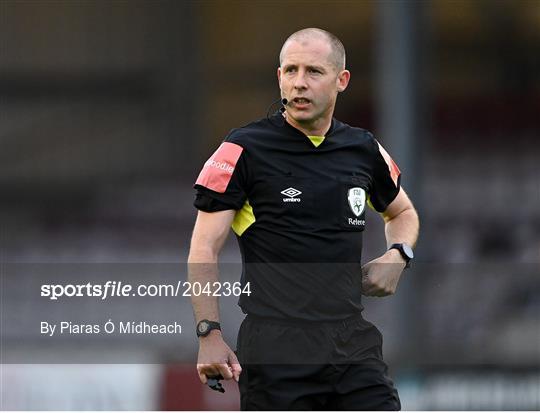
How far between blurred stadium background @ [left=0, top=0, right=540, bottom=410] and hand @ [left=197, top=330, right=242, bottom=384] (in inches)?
105

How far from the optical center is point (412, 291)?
5.64 m

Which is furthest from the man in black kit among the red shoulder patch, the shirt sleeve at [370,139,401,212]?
the shirt sleeve at [370,139,401,212]

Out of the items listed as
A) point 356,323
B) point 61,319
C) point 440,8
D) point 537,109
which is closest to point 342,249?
point 356,323

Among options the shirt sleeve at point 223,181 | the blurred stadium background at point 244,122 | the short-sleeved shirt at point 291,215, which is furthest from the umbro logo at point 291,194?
the blurred stadium background at point 244,122

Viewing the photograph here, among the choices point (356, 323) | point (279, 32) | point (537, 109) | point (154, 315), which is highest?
point (279, 32)

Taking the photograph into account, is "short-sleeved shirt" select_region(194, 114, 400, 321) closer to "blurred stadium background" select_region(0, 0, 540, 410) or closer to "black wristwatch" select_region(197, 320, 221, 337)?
"black wristwatch" select_region(197, 320, 221, 337)

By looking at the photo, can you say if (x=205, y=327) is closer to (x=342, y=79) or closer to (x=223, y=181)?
(x=223, y=181)

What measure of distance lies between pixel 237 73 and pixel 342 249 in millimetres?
5499

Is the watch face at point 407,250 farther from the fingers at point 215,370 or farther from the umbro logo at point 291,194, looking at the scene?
the fingers at point 215,370

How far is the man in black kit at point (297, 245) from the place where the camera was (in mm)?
2893

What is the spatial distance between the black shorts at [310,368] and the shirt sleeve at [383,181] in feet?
1.14

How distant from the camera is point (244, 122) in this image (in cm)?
789

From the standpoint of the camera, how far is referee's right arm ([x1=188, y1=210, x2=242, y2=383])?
283 centimetres

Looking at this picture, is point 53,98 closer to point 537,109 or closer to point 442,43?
point 442,43
